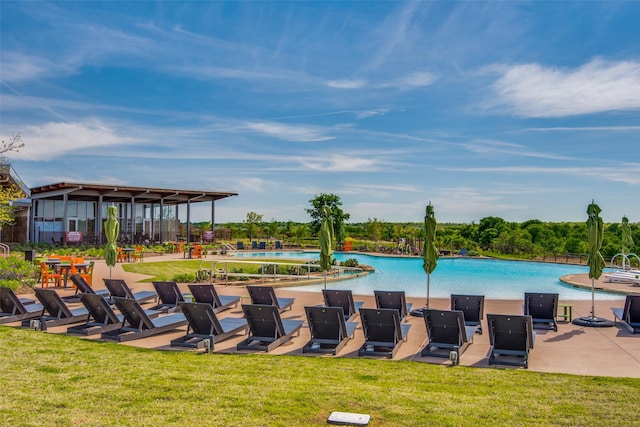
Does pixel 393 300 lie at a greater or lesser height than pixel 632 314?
greater

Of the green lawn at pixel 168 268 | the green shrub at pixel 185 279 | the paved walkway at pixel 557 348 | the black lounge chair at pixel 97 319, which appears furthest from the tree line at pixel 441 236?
the black lounge chair at pixel 97 319

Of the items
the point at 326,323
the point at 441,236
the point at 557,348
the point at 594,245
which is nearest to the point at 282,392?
the point at 326,323

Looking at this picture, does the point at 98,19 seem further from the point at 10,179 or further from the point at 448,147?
the point at 448,147

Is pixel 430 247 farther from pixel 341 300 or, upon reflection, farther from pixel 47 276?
pixel 47 276

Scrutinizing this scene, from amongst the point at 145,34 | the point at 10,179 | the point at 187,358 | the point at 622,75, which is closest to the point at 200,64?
the point at 145,34

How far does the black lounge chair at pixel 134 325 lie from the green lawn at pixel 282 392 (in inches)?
45.8

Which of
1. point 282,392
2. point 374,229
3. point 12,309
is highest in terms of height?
point 374,229

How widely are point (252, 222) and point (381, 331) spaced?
Result: 40.5 m

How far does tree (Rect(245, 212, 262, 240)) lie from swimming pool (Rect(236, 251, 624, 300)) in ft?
57.1

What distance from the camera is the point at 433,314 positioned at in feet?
23.5

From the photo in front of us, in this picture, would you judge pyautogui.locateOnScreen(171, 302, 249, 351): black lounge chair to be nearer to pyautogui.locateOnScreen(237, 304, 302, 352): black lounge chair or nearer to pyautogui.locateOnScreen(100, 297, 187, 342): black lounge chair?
pyautogui.locateOnScreen(237, 304, 302, 352): black lounge chair

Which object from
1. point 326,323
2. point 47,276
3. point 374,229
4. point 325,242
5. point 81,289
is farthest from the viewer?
point 374,229

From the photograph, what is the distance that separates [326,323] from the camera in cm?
749

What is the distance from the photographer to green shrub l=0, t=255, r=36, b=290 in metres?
13.9
